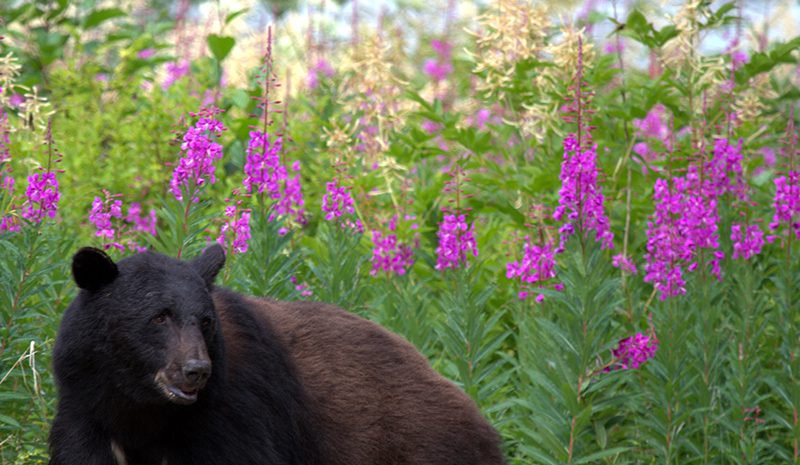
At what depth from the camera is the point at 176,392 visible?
12.8ft

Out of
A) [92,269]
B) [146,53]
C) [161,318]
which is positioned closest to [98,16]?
[146,53]

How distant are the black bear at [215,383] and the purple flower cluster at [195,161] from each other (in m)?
0.91

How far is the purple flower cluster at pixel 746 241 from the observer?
Answer: 250 inches

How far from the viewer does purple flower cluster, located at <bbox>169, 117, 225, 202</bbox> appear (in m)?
5.43

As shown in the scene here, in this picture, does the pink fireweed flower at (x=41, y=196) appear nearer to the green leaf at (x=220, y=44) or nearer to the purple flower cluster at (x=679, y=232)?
the purple flower cluster at (x=679, y=232)

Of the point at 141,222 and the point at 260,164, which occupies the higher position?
the point at 260,164

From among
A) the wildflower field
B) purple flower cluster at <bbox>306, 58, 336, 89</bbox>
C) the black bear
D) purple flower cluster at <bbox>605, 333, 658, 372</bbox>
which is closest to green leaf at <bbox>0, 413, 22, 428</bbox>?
the wildflower field

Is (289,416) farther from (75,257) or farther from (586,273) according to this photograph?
(586,273)

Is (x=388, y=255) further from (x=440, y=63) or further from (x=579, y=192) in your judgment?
(x=440, y=63)

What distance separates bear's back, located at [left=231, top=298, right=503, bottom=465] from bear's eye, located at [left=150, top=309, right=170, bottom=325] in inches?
26.0

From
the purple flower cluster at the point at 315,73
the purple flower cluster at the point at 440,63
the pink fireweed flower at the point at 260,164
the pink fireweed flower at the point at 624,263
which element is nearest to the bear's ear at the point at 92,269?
the pink fireweed flower at the point at 260,164

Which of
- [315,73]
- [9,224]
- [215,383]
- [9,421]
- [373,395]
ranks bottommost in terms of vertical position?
[9,421]

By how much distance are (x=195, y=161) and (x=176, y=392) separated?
1.78 m

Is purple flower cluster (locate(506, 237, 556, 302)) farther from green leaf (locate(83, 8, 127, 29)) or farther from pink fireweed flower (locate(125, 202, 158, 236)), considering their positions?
green leaf (locate(83, 8, 127, 29))
